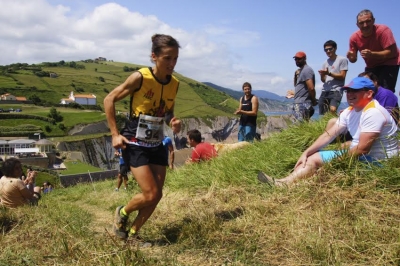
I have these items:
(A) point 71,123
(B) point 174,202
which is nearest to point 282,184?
(B) point 174,202

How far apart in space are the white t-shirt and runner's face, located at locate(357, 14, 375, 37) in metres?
2.24

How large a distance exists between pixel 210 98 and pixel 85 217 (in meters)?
177

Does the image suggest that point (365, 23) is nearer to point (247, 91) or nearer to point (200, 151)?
point (247, 91)

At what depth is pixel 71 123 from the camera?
316ft

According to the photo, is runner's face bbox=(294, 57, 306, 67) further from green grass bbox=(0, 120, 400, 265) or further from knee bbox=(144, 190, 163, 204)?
knee bbox=(144, 190, 163, 204)

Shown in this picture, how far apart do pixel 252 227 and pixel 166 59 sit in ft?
6.57

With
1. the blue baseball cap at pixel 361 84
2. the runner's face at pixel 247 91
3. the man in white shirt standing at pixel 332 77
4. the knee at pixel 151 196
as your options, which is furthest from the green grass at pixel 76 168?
the blue baseball cap at pixel 361 84

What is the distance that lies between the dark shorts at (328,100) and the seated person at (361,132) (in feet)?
9.58

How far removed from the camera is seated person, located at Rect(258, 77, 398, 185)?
14.6ft

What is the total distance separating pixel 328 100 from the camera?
8102 mm

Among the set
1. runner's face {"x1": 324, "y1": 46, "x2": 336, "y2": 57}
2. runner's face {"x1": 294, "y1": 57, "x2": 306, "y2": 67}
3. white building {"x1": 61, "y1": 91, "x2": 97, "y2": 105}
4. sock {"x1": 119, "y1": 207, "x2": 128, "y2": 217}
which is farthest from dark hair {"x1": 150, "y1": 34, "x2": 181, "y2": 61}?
white building {"x1": 61, "y1": 91, "x2": 97, "y2": 105}

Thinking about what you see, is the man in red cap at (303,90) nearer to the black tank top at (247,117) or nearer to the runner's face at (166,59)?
the black tank top at (247,117)

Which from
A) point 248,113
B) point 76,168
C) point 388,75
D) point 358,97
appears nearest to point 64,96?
point 76,168

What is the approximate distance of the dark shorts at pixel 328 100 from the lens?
780cm
